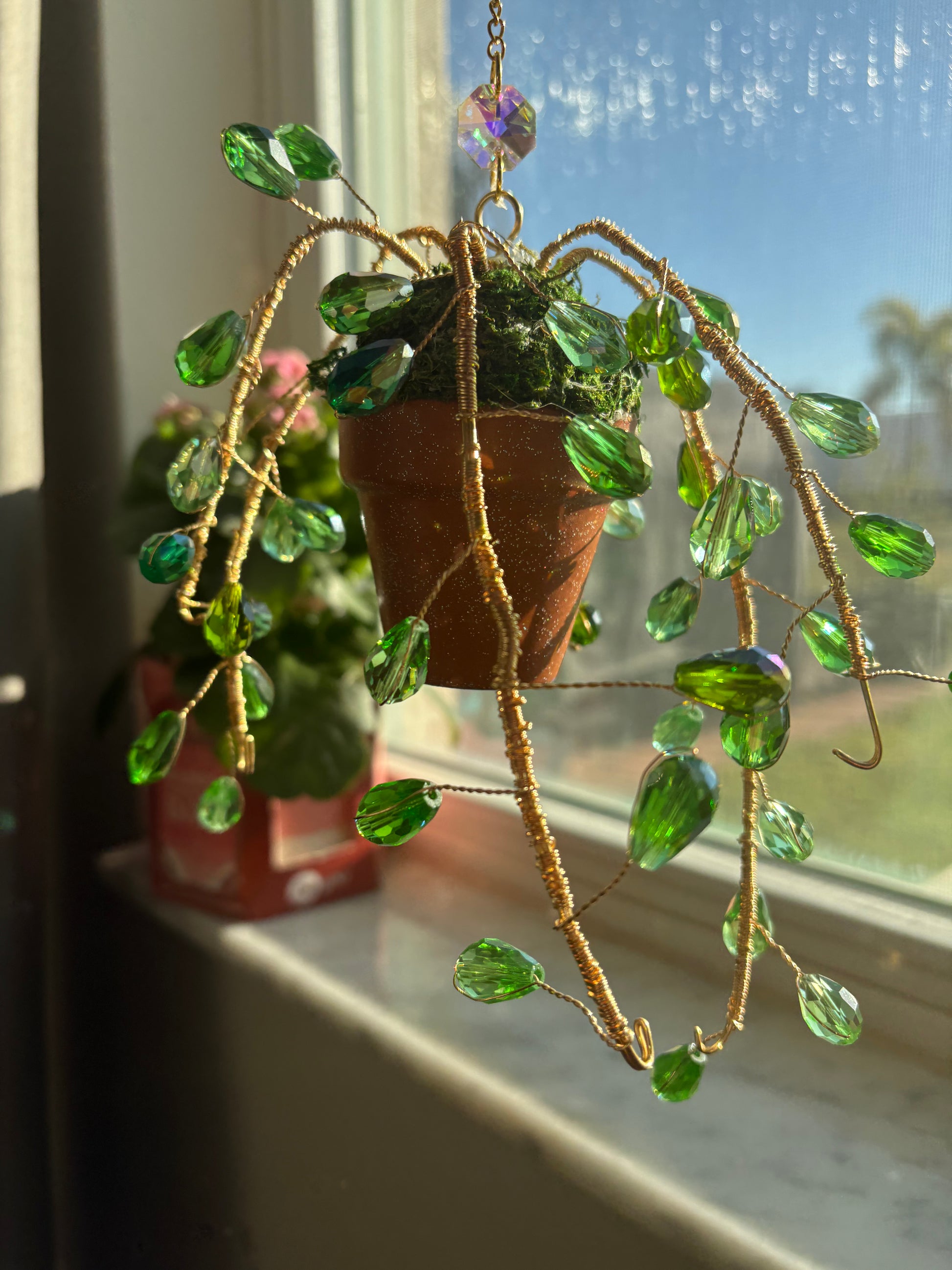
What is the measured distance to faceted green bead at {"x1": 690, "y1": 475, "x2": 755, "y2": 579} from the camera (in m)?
0.35

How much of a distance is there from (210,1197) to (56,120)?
1044mm

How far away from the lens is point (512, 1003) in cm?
81

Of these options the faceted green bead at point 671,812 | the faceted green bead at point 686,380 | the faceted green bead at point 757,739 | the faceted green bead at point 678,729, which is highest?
the faceted green bead at point 686,380

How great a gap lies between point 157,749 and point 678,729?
0.25 m

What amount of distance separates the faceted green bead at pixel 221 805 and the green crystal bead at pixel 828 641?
29 cm

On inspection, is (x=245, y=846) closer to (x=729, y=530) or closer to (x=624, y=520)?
(x=624, y=520)

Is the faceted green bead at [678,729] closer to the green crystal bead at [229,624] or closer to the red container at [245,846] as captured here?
the green crystal bead at [229,624]

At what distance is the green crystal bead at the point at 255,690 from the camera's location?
1.65 feet

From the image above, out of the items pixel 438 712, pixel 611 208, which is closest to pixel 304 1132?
pixel 438 712

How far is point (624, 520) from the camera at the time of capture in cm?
55

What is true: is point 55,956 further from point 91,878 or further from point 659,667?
point 659,667

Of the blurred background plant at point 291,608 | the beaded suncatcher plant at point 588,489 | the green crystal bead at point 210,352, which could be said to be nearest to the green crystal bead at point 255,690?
the beaded suncatcher plant at point 588,489

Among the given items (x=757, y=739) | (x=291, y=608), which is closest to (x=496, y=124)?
(x=757, y=739)

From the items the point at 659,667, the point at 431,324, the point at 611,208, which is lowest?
the point at 659,667
